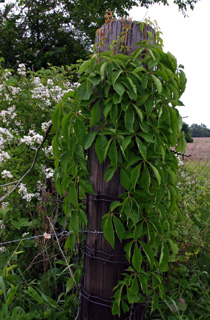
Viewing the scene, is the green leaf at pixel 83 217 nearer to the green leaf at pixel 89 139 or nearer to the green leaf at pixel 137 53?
the green leaf at pixel 89 139

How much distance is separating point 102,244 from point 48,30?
12198 millimetres

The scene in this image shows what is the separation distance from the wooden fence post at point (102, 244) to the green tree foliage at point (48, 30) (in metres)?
10.1

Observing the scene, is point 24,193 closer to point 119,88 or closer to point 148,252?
point 148,252

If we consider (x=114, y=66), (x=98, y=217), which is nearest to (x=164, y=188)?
(x=98, y=217)

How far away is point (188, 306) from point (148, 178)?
1505 millimetres

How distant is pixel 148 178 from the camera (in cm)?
170

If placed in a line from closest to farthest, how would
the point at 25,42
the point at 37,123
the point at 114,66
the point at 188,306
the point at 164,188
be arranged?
the point at 114,66, the point at 164,188, the point at 188,306, the point at 37,123, the point at 25,42

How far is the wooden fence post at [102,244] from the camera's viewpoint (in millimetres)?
1837

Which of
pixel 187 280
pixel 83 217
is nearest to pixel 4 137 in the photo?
pixel 83 217

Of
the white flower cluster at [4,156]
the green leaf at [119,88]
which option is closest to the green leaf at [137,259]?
the green leaf at [119,88]

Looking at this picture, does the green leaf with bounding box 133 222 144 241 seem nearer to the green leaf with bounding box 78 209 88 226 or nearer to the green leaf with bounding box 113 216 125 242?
the green leaf with bounding box 113 216 125 242

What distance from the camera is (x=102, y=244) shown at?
74.6 inches

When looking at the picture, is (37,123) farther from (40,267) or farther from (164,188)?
(164,188)

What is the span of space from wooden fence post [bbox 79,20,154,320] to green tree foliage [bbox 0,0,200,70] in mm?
10066
